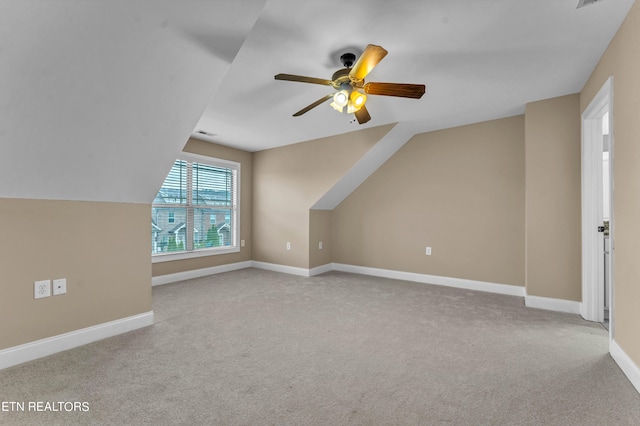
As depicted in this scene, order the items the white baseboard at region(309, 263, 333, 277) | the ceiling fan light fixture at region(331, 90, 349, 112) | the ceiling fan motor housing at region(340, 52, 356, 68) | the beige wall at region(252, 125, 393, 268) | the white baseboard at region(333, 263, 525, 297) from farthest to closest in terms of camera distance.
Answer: the white baseboard at region(309, 263, 333, 277) < the beige wall at region(252, 125, 393, 268) < the white baseboard at region(333, 263, 525, 297) < the ceiling fan light fixture at region(331, 90, 349, 112) < the ceiling fan motor housing at region(340, 52, 356, 68)

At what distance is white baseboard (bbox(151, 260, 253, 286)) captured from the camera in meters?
4.21

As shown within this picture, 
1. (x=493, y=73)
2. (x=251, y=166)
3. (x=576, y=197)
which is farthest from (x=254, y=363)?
(x=251, y=166)

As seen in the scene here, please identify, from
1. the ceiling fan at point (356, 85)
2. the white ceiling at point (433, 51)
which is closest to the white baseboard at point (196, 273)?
the white ceiling at point (433, 51)

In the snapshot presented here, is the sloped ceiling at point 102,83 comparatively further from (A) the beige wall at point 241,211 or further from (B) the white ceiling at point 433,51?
(A) the beige wall at point 241,211

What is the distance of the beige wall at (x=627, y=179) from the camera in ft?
5.80

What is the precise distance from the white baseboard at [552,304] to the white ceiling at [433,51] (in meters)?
2.16

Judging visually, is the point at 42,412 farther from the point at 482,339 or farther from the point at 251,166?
the point at 251,166

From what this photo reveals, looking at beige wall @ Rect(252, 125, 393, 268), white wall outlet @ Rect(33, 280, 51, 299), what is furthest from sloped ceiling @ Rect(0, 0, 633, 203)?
beige wall @ Rect(252, 125, 393, 268)

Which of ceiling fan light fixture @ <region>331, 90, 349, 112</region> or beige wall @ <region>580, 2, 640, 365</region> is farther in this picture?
ceiling fan light fixture @ <region>331, 90, 349, 112</region>

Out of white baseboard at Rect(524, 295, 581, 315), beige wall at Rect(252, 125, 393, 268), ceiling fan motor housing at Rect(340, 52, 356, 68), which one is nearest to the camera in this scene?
ceiling fan motor housing at Rect(340, 52, 356, 68)

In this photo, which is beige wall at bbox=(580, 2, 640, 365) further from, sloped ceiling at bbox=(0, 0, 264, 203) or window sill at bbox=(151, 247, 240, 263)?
window sill at bbox=(151, 247, 240, 263)

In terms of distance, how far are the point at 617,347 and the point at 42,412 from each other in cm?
350

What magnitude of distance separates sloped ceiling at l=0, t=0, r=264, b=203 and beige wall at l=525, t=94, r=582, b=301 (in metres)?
3.17

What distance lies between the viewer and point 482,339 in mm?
2434
